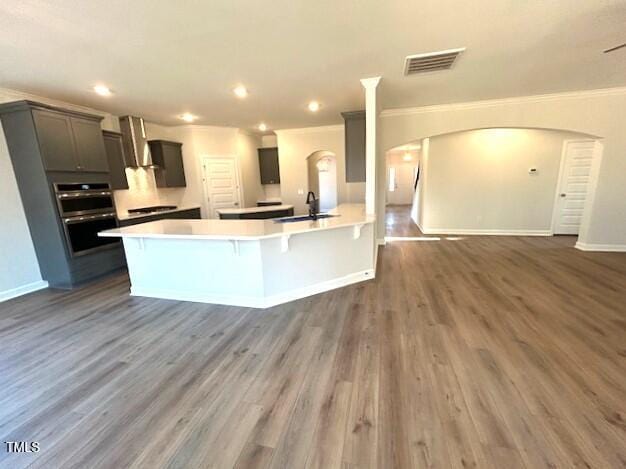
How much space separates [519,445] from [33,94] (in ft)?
20.7

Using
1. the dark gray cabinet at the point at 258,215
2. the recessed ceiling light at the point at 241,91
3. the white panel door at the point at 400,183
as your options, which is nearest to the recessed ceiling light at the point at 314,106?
the recessed ceiling light at the point at 241,91

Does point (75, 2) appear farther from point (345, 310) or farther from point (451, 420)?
point (451, 420)

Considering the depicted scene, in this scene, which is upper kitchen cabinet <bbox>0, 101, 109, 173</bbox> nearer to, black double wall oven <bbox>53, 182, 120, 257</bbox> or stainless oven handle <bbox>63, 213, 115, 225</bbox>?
black double wall oven <bbox>53, 182, 120, 257</bbox>

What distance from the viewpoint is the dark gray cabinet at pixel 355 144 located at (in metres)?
4.64

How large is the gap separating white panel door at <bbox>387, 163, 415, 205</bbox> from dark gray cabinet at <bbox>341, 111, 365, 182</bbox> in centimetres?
889

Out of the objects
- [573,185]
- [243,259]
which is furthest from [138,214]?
[573,185]

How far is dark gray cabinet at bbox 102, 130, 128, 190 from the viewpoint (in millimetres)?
4617

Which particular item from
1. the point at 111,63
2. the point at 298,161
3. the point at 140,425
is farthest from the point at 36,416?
the point at 298,161

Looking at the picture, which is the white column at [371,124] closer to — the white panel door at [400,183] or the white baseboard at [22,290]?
the white baseboard at [22,290]

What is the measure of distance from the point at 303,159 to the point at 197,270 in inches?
179

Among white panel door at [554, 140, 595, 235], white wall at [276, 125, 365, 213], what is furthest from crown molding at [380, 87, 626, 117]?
white wall at [276, 125, 365, 213]

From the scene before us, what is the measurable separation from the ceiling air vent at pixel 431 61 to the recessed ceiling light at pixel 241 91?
7.11 ft

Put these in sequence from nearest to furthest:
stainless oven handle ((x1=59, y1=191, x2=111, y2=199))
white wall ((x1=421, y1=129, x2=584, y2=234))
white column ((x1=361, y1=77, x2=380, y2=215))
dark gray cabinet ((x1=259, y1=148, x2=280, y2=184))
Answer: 1. white column ((x1=361, y1=77, x2=380, y2=215))
2. stainless oven handle ((x1=59, y1=191, x2=111, y2=199))
3. white wall ((x1=421, y1=129, x2=584, y2=234))
4. dark gray cabinet ((x1=259, y1=148, x2=280, y2=184))

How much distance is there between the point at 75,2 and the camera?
189 cm
